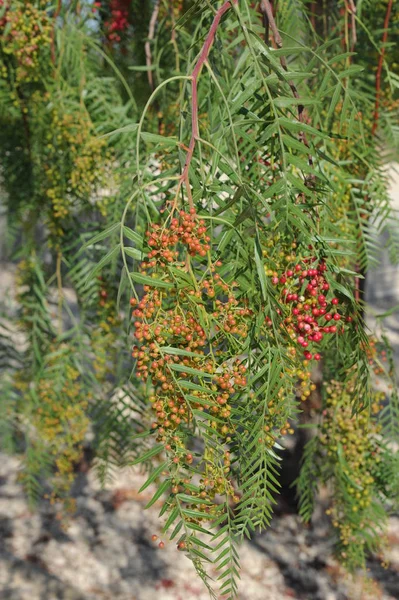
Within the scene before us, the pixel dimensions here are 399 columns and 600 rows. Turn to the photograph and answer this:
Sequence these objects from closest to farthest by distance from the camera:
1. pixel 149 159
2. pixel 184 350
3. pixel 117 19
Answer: pixel 184 350 < pixel 149 159 < pixel 117 19

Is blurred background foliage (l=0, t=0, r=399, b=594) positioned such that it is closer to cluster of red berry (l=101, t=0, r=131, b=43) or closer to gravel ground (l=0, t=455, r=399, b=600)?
cluster of red berry (l=101, t=0, r=131, b=43)

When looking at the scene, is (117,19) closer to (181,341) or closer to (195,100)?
(195,100)

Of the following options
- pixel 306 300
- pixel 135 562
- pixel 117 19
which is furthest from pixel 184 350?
pixel 135 562

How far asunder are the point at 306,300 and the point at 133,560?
8.67ft

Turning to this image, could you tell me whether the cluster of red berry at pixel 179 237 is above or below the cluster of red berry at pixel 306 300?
above

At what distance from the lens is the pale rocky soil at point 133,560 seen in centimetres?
275

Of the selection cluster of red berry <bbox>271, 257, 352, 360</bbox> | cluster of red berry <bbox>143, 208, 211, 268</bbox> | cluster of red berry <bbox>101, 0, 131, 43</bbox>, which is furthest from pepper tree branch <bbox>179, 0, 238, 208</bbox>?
cluster of red berry <bbox>101, 0, 131, 43</bbox>

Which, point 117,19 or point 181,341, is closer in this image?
point 181,341

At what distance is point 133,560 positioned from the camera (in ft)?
10.0

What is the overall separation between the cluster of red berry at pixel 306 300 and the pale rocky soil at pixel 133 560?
207 cm

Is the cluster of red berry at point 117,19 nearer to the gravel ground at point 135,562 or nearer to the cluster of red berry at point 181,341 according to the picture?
the cluster of red berry at point 181,341

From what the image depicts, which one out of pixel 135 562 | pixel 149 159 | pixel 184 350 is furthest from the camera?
pixel 135 562

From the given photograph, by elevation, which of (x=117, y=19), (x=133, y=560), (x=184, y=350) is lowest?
(x=133, y=560)

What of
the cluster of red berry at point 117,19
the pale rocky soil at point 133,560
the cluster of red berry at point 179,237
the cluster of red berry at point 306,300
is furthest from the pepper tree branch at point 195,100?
the pale rocky soil at point 133,560
